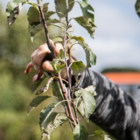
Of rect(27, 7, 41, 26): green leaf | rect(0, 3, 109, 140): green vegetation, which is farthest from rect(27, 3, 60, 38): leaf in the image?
rect(0, 3, 109, 140): green vegetation

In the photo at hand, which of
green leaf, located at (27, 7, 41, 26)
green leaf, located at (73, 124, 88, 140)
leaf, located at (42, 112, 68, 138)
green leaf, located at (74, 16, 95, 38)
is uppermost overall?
green leaf, located at (27, 7, 41, 26)

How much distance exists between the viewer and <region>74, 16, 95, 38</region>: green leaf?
1.42ft

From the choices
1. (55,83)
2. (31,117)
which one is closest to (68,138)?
(31,117)

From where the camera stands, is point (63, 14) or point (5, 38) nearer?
point (63, 14)

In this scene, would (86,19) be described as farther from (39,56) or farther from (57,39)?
(39,56)

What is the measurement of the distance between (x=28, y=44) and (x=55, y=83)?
6357 millimetres

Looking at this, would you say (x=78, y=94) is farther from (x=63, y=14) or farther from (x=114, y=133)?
(x=114, y=133)

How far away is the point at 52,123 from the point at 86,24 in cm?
23

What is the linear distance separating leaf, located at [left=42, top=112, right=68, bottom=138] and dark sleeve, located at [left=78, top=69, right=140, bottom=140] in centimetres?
29

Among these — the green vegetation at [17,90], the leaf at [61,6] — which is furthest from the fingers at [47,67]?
the green vegetation at [17,90]

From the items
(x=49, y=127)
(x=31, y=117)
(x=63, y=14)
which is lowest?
(x=31, y=117)

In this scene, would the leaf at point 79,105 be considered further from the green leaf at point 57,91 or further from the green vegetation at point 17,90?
the green vegetation at point 17,90

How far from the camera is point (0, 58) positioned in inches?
259

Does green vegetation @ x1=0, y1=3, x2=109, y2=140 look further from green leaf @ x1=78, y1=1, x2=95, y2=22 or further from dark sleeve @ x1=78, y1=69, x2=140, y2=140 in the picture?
green leaf @ x1=78, y1=1, x2=95, y2=22
